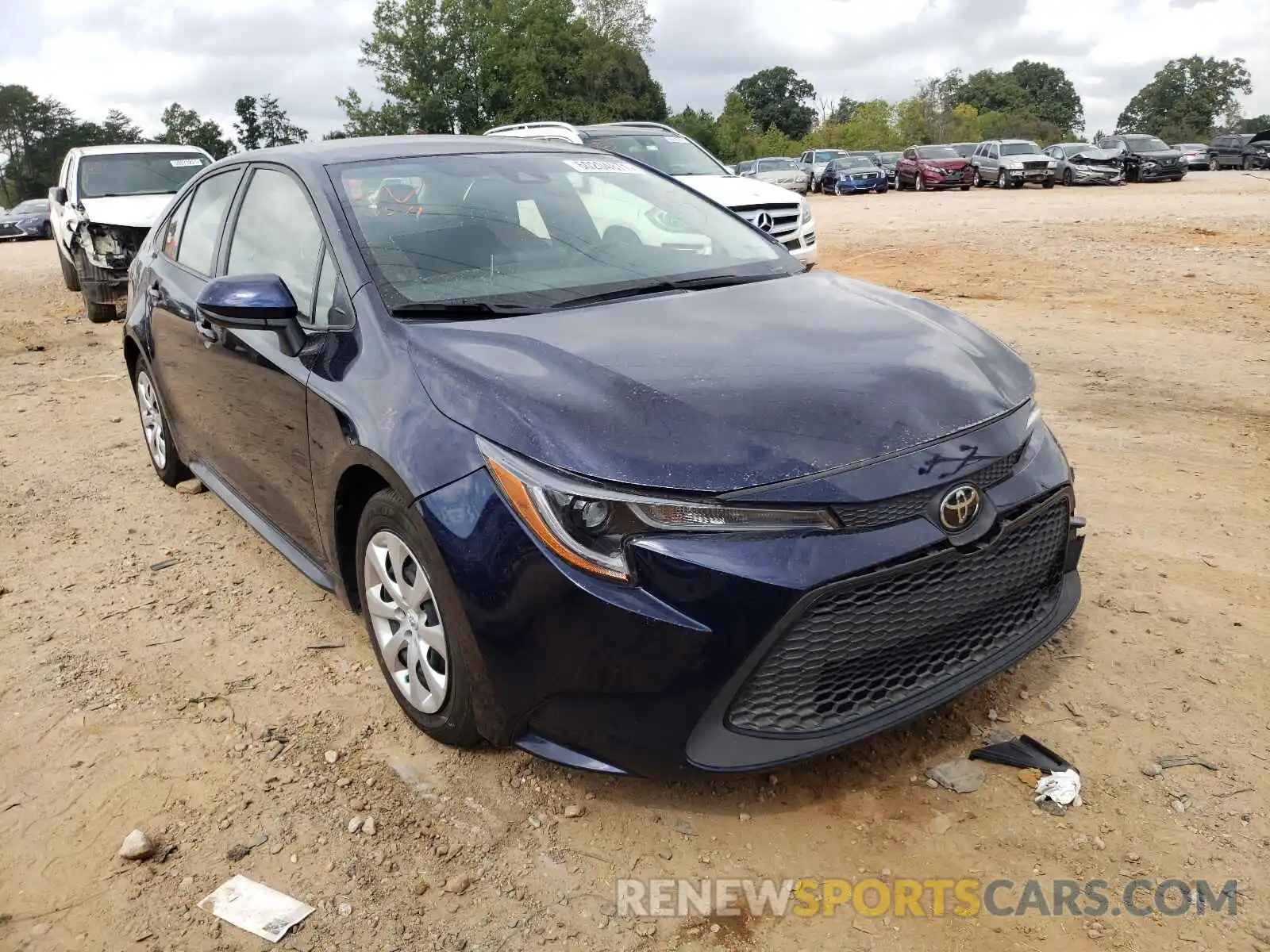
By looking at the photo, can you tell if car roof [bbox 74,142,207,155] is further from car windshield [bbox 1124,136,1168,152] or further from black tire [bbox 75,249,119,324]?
car windshield [bbox 1124,136,1168,152]

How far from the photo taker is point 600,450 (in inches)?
87.5

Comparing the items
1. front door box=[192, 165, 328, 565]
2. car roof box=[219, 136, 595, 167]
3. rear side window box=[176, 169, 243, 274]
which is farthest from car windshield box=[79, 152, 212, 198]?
front door box=[192, 165, 328, 565]

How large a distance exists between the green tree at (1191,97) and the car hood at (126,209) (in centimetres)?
8341

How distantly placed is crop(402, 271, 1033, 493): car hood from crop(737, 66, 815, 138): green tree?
103 metres

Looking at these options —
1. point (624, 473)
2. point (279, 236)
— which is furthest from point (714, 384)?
point (279, 236)

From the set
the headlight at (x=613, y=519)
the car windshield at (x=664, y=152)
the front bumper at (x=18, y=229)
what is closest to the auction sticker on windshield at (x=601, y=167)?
the headlight at (x=613, y=519)

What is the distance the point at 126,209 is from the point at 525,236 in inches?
338

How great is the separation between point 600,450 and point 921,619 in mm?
853

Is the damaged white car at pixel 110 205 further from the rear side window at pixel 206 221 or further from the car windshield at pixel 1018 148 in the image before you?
the car windshield at pixel 1018 148

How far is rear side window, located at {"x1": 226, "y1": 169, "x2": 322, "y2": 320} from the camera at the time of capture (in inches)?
127

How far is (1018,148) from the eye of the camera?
1187 inches

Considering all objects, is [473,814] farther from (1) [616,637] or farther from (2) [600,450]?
(2) [600,450]

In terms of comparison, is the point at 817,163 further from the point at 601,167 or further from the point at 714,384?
the point at 714,384

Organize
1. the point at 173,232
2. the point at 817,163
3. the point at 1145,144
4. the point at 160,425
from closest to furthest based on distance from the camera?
the point at 173,232
the point at 160,425
the point at 1145,144
the point at 817,163
